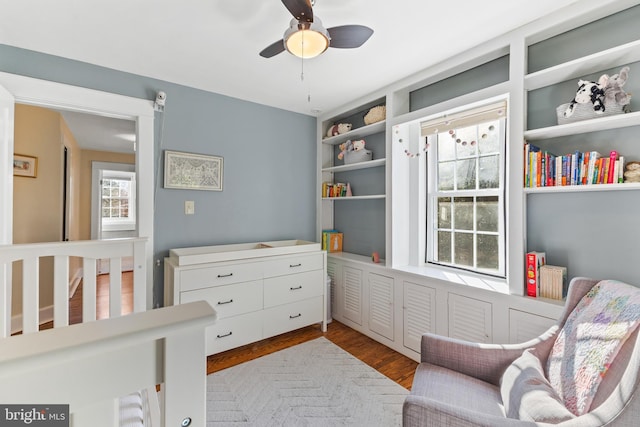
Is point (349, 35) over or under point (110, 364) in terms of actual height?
over

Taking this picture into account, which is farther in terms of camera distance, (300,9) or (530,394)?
(300,9)

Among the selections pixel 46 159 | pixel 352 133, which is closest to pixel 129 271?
pixel 46 159

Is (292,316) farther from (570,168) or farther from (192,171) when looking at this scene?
(570,168)

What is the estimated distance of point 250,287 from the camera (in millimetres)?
2547

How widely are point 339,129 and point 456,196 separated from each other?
4.73ft

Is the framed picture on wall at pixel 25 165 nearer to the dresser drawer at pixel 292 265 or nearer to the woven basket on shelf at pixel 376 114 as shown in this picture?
the dresser drawer at pixel 292 265

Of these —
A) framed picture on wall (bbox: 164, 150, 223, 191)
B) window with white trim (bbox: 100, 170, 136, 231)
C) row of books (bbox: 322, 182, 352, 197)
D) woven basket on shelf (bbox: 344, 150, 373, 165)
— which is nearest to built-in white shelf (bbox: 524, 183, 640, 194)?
woven basket on shelf (bbox: 344, 150, 373, 165)

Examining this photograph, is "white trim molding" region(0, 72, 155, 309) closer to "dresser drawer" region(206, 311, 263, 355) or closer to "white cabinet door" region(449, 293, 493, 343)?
"dresser drawer" region(206, 311, 263, 355)

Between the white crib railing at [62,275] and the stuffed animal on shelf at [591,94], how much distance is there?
267cm

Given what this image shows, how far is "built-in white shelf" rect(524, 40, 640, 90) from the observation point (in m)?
1.50

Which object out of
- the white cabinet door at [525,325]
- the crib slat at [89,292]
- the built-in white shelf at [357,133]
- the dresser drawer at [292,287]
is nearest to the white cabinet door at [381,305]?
the dresser drawer at [292,287]

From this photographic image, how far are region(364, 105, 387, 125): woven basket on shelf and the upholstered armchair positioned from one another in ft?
6.46

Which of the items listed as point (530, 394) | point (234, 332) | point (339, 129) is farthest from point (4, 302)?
point (339, 129)

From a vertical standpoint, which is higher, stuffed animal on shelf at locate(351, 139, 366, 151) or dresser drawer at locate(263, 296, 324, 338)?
stuffed animal on shelf at locate(351, 139, 366, 151)
